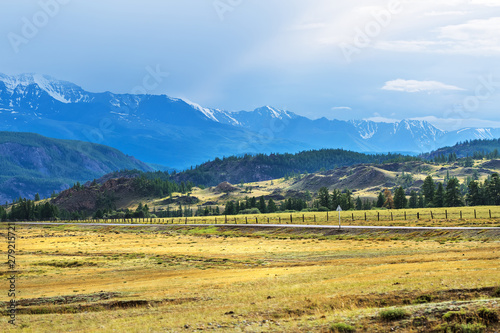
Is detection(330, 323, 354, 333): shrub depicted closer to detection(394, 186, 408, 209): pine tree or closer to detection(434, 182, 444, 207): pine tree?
detection(434, 182, 444, 207): pine tree

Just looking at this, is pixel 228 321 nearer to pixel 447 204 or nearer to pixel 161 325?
pixel 161 325

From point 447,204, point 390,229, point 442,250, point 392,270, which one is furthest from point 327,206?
point 392,270

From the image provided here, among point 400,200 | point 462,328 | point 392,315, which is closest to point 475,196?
point 400,200

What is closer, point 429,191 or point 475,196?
point 475,196

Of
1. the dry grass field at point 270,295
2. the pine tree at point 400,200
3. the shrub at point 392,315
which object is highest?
the pine tree at point 400,200

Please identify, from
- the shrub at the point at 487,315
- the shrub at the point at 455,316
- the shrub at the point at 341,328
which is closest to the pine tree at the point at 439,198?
the shrub at the point at 487,315

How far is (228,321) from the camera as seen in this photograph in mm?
21953

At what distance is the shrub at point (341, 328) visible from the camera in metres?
19.5

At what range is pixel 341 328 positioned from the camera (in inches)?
770

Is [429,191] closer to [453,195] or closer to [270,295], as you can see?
[453,195]

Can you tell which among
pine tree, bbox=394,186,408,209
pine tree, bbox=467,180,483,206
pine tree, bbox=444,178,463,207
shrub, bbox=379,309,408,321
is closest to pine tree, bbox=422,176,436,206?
pine tree, bbox=394,186,408,209

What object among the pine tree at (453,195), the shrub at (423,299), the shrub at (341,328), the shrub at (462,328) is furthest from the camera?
the pine tree at (453,195)

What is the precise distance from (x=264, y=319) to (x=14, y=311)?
1386cm

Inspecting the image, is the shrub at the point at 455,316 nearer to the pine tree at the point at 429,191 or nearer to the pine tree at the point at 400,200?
the pine tree at the point at 429,191
